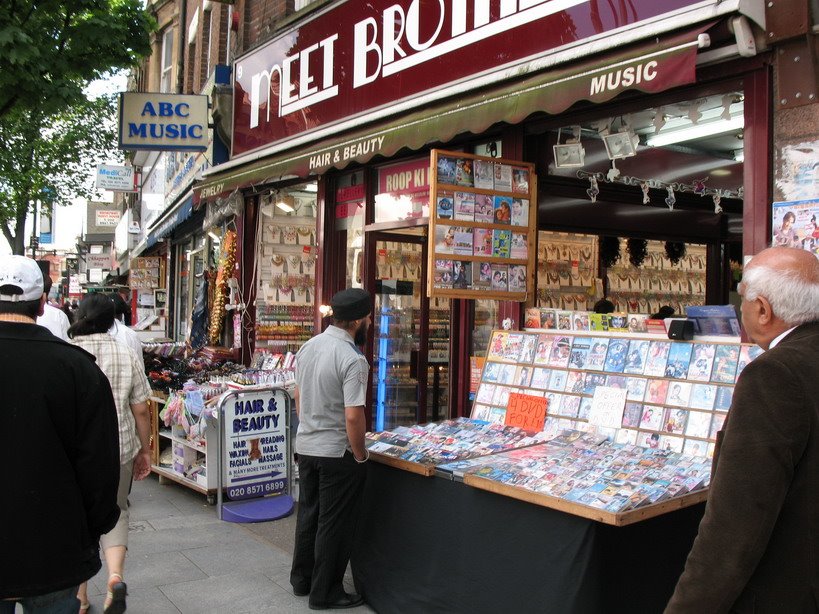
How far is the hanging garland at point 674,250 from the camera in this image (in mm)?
9578

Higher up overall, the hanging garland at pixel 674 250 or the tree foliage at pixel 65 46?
the tree foliage at pixel 65 46

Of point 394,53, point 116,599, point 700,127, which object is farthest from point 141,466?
point 700,127

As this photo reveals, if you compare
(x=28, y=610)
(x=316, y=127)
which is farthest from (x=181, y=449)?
(x=28, y=610)

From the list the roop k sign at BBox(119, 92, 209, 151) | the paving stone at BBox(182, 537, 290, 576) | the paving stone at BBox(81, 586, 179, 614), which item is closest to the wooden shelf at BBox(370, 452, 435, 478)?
the paving stone at BBox(182, 537, 290, 576)

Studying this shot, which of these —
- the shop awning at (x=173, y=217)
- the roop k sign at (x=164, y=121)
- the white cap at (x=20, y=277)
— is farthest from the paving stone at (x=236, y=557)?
the shop awning at (x=173, y=217)

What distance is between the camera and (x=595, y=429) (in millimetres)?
4801

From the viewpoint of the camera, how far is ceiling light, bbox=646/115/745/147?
6859 millimetres

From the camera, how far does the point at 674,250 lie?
9.64m

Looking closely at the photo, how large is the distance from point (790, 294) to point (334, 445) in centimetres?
307

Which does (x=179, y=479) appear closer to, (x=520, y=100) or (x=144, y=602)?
(x=144, y=602)

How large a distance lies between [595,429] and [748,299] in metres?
2.66

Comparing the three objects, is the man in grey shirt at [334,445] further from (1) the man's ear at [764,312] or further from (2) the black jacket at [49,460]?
(1) the man's ear at [764,312]

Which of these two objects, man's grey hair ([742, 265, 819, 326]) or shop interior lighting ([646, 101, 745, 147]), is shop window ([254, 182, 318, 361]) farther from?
man's grey hair ([742, 265, 819, 326])

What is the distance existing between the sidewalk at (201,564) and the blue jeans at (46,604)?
2.20 m
